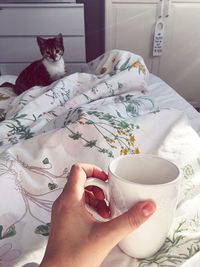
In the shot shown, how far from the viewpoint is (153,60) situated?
89.1 inches

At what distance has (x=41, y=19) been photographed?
6.95ft

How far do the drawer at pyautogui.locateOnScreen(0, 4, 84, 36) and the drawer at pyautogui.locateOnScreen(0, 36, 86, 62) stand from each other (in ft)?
0.14

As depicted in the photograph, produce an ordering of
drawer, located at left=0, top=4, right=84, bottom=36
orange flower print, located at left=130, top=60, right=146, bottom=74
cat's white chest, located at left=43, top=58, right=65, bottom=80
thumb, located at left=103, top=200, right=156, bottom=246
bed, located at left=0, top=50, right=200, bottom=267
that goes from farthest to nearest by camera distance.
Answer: drawer, located at left=0, top=4, right=84, bottom=36 → cat's white chest, located at left=43, top=58, right=65, bottom=80 → orange flower print, located at left=130, top=60, right=146, bottom=74 → bed, located at left=0, top=50, right=200, bottom=267 → thumb, located at left=103, top=200, right=156, bottom=246

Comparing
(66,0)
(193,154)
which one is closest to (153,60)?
(66,0)

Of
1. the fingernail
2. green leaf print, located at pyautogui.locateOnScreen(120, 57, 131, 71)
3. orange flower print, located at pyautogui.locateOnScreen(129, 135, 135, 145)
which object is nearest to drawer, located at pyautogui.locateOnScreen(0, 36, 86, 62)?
green leaf print, located at pyautogui.locateOnScreen(120, 57, 131, 71)

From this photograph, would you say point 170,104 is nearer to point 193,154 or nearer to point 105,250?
point 193,154

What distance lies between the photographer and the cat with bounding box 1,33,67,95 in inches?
50.3

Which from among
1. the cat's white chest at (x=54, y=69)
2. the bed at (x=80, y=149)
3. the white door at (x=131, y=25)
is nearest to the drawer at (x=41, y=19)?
the white door at (x=131, y=25)

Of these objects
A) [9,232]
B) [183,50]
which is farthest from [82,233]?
[183,50]

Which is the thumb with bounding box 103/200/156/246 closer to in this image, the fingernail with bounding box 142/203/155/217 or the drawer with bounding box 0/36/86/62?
the fingernail with bounding box 142/203/155/217

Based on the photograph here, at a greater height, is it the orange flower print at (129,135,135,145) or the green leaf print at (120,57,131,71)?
the green leaf print at (120,57,131,71)

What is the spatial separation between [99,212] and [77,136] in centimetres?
22

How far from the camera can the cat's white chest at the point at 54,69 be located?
1.38 metres

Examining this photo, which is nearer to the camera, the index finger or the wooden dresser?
the index finger
